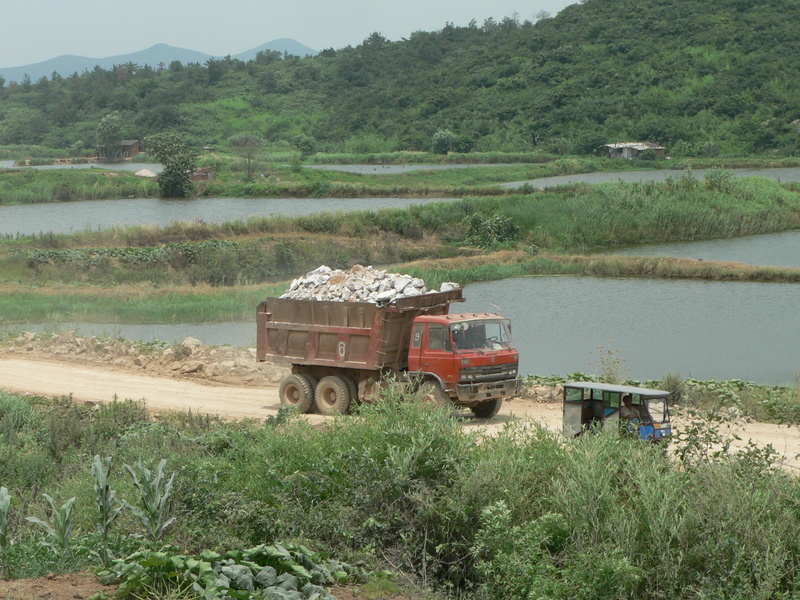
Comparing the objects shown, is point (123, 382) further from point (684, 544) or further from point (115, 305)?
point (684, 544)

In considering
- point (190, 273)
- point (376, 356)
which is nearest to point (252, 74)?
point (190, 273)

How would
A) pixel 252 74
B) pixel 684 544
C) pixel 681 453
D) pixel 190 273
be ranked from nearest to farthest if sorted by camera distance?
pixel 684 544
pixel 681 453
pixel 190 273
pixel 252 74

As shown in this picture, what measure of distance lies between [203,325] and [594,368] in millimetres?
13938

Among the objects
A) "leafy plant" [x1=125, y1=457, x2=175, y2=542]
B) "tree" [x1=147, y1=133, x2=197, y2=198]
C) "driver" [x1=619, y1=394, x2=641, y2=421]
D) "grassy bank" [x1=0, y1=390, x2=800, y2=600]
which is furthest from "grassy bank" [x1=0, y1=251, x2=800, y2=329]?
"tree" [x1=147, y1=133, x2=197, y2=198]

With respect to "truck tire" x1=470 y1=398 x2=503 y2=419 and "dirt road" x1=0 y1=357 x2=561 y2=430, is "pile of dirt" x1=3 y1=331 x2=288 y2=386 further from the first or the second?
"truck tire" x1=470 y1=398 x2=503 y2=419

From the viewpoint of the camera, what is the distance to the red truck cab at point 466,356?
17.2 meters

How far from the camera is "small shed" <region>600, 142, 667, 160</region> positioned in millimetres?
96312

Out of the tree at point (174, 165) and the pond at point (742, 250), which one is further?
the tree at point (174, 165)

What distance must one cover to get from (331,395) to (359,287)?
89.6 inches

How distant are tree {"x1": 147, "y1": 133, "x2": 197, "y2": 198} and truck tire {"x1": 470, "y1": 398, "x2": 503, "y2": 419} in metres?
57.4

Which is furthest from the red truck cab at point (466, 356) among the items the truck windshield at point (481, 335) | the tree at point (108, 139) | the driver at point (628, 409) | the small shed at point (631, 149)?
the tree at point (108, 139)

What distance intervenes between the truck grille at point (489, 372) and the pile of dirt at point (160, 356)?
6864 millimetres

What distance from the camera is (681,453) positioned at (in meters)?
11.3

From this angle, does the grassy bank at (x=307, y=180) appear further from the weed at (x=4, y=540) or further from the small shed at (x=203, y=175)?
the weed at (x=4, y=540)
